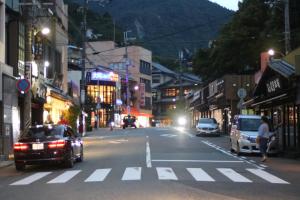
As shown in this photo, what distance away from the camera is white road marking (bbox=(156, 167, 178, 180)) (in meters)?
16.4

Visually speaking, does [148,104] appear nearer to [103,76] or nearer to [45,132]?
[103,76]

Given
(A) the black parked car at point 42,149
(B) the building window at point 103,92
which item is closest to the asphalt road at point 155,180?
(A) the black parked car at point 42,149

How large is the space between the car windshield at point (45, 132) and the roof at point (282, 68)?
36.5ft

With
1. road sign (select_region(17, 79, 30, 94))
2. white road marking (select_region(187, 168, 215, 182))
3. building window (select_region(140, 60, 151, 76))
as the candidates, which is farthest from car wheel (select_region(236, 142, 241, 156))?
building window (select_region(140, 60, 151, 76))

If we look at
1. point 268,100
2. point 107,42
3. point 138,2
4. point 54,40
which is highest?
point 138,2

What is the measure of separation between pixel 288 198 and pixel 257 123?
1691 centimetres

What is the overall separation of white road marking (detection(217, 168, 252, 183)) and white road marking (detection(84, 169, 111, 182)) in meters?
3.65

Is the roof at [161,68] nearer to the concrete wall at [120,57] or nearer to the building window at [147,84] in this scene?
the building window at [147,84]

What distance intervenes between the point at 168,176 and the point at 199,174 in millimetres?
1281

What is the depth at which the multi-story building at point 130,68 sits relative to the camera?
11219 cm

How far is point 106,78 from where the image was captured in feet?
343

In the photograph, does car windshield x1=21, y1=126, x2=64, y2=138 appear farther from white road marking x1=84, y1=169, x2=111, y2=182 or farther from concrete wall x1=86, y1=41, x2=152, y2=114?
concrete wall x1=86, y1=41, x2=152, y2=114

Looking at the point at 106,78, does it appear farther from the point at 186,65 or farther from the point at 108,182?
the point at 108,182

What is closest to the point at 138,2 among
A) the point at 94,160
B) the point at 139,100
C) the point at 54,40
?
the point at 139,100
